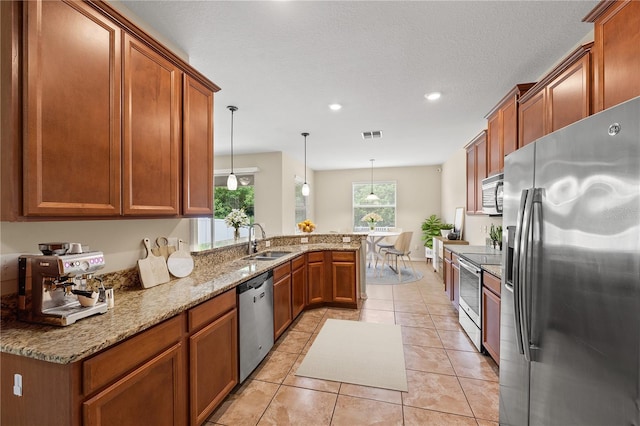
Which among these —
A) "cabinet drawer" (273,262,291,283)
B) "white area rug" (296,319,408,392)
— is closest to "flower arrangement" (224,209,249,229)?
"cabinet drawer" (273,262,291,283)

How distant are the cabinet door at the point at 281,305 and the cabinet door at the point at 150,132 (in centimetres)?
140

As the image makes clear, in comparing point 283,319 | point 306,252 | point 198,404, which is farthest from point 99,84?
point 306,252

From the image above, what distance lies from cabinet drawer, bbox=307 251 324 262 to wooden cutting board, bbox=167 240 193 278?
1.88 metres

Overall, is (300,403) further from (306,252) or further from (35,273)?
(306,252)

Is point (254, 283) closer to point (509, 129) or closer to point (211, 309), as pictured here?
point (211, 309)

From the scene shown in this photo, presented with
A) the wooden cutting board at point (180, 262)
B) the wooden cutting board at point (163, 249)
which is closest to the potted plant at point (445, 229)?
the wooden cutting board at point (180, 262)

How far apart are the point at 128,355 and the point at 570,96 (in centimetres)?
304

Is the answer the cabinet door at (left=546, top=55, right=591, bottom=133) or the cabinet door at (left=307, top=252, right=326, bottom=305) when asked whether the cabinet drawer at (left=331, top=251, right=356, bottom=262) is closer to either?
the cabinet door at (left=307, top=252, right=326, bottom=305)

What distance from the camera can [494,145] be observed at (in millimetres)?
3111

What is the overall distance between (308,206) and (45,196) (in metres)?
6.83

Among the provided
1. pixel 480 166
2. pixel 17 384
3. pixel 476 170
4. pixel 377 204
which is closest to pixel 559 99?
pixel 480 166

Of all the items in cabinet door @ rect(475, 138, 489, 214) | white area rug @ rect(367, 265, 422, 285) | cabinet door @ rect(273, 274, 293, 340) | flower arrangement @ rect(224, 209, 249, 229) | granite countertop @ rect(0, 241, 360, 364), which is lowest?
white area rug @ rect(367, 265, 422, 285)

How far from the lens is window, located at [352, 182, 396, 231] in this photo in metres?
8.13

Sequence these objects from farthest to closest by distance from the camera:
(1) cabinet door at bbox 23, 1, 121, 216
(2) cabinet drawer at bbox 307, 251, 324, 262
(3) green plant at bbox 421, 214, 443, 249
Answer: (3) green plant at bbox 421, 214, 443, 249, (2) cabinet drawer at bbox 307, 251, 324, 262, (1) cabinet door at bbox 23, 1, 121, 216
